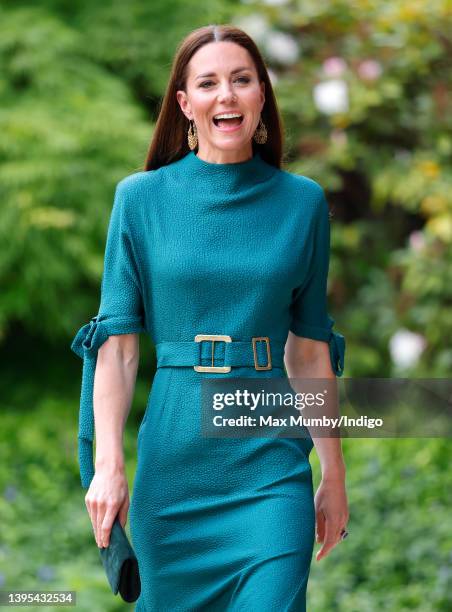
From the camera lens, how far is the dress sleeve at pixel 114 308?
116 inches

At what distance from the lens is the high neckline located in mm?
3004

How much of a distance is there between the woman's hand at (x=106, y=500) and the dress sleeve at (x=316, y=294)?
60 centimetres

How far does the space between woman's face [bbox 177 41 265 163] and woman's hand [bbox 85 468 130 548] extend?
0.83 m

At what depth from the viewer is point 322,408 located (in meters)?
3.08

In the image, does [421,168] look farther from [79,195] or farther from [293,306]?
[293,306]

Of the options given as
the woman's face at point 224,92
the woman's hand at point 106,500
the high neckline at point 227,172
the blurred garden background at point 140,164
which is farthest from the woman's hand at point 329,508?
the blurred garden background at point 140,164

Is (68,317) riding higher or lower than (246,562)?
lower

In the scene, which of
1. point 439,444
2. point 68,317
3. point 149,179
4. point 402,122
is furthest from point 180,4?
point 149,179

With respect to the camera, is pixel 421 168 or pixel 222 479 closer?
pixel 222 479

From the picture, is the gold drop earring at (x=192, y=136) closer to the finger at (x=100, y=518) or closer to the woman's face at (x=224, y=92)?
the woman's face at (x=224, y=92)

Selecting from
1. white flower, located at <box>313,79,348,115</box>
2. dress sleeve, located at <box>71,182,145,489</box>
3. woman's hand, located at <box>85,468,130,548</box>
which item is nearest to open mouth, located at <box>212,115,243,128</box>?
dress sleeve, located at <box>71,182,145,489</box>

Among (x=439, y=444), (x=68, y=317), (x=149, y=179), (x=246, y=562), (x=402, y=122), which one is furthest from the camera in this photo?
(x=402, y=122)

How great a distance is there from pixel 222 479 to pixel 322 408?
35cm

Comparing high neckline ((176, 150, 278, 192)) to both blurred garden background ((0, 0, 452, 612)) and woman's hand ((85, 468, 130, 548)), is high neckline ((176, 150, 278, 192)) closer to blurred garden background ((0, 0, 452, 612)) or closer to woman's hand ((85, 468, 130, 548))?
woman's hand ((85, 468, 130, 548))
